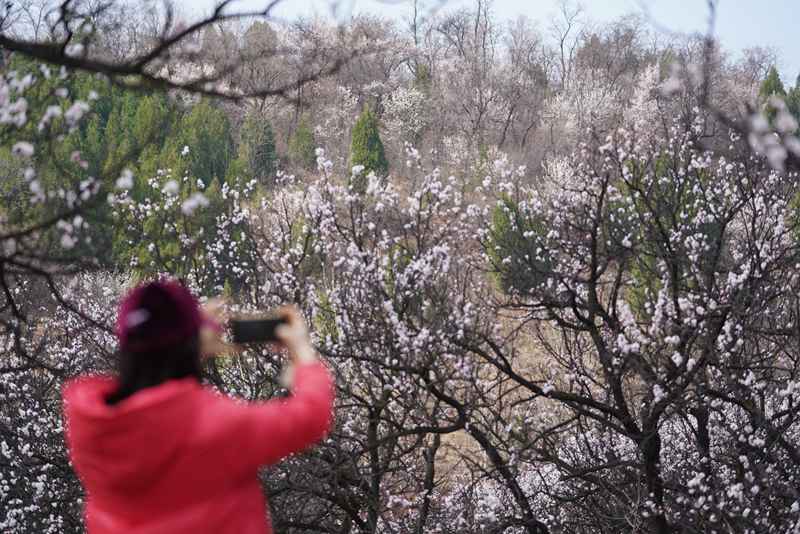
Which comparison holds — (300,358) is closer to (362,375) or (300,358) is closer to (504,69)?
(362,375)

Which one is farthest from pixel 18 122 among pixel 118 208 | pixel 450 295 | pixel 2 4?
pixel 118 208

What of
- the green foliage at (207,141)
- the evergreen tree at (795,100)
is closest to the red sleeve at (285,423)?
the green foliage at (207,141)

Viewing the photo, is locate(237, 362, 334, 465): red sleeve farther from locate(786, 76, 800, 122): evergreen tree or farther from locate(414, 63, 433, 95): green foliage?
locate(414, 63, 433, 95): green foliage

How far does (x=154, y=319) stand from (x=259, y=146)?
34.4m

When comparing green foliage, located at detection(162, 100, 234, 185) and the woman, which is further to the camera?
green foliage, located at detection(162, 100, 234, 185)

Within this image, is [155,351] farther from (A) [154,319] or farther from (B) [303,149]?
(B) [303,149]

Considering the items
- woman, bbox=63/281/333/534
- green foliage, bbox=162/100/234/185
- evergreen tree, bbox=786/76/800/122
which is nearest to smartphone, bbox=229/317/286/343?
woman, bbox=63/281/333/534

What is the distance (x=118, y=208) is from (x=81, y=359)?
82.1 inches

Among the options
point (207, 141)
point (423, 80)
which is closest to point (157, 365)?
point (207, 141)

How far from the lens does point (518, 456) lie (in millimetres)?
8102

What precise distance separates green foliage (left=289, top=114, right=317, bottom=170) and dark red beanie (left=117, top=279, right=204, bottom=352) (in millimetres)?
36178

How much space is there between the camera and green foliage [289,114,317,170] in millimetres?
38375

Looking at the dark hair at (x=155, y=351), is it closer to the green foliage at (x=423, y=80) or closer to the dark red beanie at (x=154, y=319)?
the dark red beanie at (x=154, y=319)

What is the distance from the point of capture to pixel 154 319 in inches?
83.0
